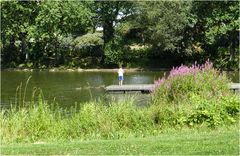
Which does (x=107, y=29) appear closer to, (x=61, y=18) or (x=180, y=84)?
(x=61, y=18)

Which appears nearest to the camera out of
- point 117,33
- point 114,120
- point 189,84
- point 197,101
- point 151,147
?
point 151,147

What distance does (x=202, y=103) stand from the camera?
13578 mm

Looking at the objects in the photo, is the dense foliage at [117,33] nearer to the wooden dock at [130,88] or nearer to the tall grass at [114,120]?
the wooden dock at [130,88]

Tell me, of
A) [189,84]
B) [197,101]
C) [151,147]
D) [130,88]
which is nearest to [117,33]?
[130,88]

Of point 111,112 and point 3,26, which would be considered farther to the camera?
point 3,26

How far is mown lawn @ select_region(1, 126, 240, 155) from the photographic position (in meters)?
9.07

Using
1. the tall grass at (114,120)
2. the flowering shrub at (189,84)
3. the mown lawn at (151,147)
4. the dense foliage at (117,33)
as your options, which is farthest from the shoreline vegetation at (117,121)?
the dense foliage at (117,33)

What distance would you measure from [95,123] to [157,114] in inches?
77.3

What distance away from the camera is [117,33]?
197 ft

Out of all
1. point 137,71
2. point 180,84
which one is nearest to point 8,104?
point 180,84

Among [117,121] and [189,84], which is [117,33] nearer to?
[189,84]

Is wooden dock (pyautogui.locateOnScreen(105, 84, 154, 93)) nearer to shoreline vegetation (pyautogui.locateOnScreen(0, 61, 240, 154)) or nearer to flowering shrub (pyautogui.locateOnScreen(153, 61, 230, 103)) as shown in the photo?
flowering shrub (pyautogui.locateOnScreen(153, 61, 230, 103))

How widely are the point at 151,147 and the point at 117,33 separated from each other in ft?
168

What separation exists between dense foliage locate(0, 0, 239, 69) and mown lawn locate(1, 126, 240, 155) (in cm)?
3981
